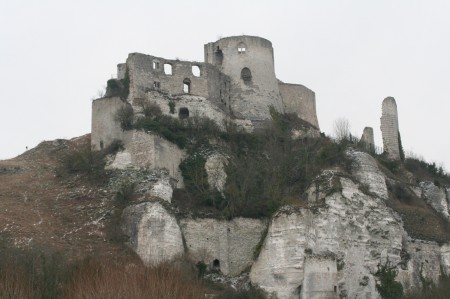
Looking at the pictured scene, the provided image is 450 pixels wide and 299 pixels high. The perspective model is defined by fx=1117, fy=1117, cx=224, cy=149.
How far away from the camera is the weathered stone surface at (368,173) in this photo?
64312 millimetres

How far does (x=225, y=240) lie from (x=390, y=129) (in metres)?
18.2

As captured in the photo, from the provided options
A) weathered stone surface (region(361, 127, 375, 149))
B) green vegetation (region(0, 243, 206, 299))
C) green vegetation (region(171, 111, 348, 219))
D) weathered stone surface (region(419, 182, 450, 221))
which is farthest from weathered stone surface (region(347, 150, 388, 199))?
green vegetation (region(0, 243, 206, 299))

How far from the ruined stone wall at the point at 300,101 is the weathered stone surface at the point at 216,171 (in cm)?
1066

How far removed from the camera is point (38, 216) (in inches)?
2341

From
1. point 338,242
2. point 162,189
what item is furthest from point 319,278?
point 162,189

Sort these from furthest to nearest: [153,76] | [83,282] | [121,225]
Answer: [153,76]
[121,225]
[83,282]

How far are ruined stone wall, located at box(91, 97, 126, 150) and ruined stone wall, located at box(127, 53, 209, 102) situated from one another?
4.08ft

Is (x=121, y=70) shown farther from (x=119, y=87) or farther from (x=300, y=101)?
(x=300, y=101)

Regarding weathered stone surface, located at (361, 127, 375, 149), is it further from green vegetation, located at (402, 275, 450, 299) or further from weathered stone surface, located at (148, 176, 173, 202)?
weathered stone surface, located at (148, 176, 173, 202)

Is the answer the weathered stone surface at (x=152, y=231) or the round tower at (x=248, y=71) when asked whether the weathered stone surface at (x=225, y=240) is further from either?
the round tower at (x=248, y=71)

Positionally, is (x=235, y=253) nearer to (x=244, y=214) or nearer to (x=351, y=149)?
(x=244, y=214)

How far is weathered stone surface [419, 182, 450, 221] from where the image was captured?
69.5 metres

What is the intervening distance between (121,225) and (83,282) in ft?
38.8

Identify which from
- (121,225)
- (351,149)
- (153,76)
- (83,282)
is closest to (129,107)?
(153,76)
